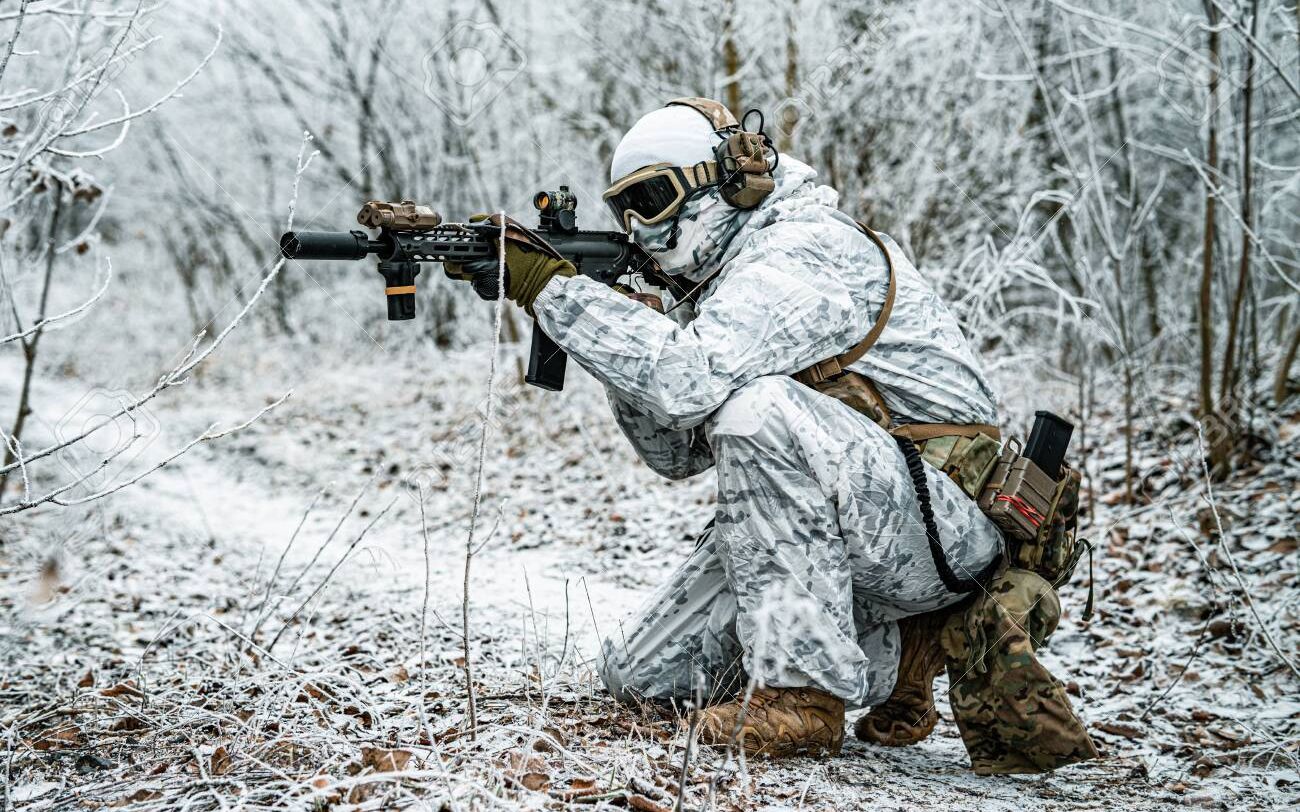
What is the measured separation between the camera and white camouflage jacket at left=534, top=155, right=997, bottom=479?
2568mm

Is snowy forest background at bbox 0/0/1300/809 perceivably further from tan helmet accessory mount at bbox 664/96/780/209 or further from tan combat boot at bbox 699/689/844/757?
tan helmet accessory mount at bbox 664/96/780/209

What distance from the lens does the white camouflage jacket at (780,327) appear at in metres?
2.57

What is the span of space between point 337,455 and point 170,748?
6.00 m

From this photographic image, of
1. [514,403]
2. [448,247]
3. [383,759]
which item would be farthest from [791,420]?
[514,403]

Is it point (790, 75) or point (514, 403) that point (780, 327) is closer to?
point (790, 75)

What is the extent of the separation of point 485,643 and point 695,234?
1700 mm

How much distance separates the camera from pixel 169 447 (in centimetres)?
901

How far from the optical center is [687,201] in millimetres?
2910

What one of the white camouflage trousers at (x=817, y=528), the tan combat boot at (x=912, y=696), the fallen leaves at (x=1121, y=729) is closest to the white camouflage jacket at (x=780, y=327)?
the white camouflage trousers at (x=817, y=528)

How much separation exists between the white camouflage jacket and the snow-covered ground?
584 millimetres

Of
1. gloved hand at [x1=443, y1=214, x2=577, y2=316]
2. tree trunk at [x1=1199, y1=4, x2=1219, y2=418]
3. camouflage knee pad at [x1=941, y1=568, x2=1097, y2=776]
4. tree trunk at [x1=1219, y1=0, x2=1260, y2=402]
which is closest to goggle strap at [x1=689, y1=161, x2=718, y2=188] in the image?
gloved hand at [x1=443, y1=214, x2=577, y2=316]

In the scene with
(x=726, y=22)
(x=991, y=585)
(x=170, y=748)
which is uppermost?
(x=726, y=22)

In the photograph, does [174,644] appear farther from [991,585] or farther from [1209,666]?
[1209,666]

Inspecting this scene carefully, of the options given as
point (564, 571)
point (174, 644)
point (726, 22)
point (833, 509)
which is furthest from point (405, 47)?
point (833, 509)
